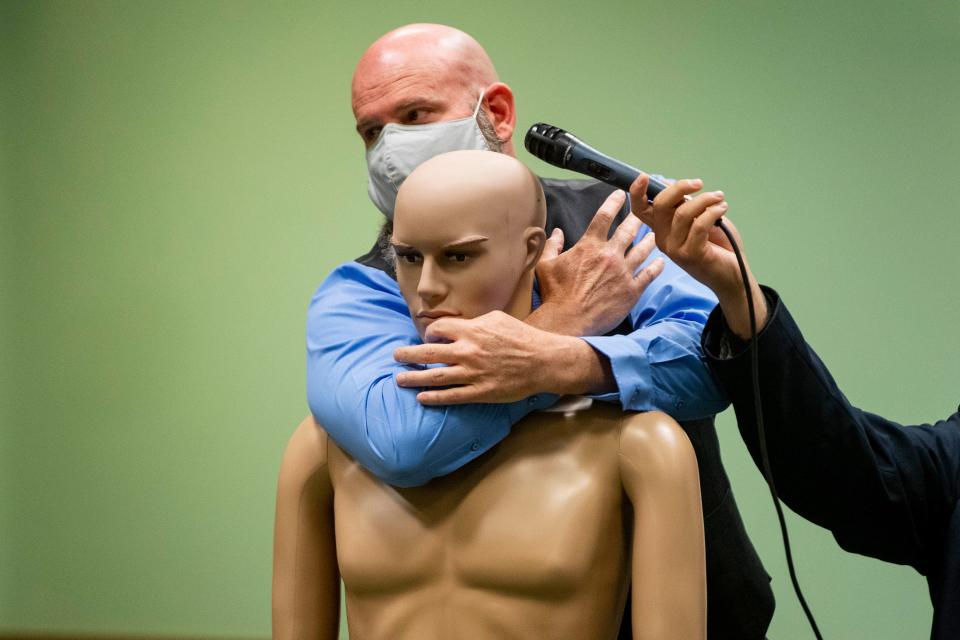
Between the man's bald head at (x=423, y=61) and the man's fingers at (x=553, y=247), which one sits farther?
the man's bald head at (x=423, y=61)

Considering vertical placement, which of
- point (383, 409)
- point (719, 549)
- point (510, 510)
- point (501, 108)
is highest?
point (501, 108)

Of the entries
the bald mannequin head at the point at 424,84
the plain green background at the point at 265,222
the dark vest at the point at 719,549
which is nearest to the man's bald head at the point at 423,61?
the bald mannequin head at the point at 424,84

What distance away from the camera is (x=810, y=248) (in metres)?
2.51

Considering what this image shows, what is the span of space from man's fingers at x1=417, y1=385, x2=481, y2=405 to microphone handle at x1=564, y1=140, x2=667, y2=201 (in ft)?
0.91

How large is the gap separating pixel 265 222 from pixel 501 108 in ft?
3.93

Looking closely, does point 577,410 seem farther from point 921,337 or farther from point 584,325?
point 921,337

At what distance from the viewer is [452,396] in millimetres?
1274

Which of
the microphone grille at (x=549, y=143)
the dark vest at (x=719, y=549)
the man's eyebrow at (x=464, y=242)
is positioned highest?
the microphone grille at (x=549, y=143)

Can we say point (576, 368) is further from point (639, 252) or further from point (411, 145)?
point (411, 145)

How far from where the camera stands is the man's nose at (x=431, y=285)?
1.31 metres

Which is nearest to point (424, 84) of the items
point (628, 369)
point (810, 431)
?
point (628, 369)

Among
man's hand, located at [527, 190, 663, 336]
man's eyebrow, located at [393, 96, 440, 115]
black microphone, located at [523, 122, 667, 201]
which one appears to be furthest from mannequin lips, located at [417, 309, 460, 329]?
man's eyebrow, located at [393, 96, 440, 115]

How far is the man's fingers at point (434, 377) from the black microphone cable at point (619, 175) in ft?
0.88

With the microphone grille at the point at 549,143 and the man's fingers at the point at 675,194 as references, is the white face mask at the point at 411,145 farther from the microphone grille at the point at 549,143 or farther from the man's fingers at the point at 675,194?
the man's fingers at the point at 675,194
